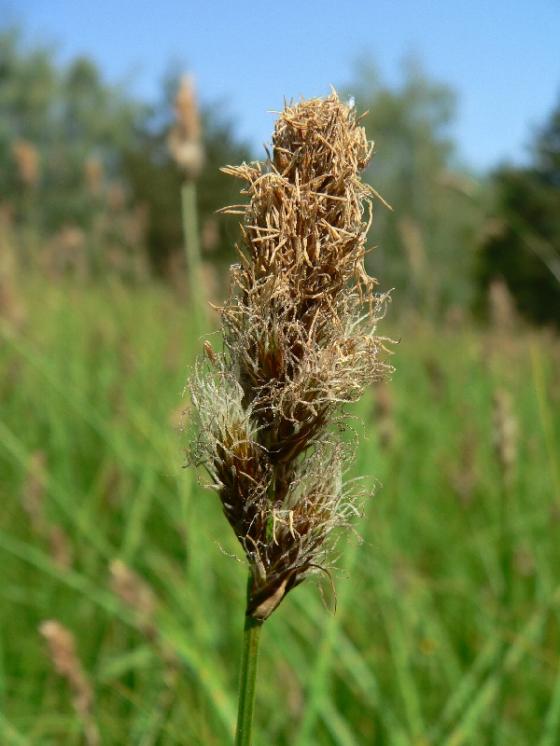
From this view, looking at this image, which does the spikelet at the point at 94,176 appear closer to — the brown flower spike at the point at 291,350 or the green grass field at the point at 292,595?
the green grass field at the point at 292,595

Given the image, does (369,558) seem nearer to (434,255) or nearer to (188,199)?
(188,199)

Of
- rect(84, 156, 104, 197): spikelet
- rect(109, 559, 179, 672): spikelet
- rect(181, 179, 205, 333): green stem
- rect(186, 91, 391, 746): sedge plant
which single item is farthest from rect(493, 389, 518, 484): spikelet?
rect(84, 156, 104, 197): spikelet

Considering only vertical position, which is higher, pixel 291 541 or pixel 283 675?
pixel 291 541

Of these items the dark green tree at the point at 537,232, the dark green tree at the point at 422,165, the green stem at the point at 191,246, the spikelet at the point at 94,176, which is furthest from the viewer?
the dark green tree at the point at 422,165

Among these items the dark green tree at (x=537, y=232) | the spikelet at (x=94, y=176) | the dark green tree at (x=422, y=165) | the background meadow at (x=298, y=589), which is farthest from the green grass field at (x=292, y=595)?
the dark green tree at (x=422, y=165)

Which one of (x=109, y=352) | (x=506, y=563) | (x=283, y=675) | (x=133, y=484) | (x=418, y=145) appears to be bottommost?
(x=506, y=563)

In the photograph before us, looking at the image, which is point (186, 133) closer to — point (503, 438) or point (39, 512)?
point (503, 438)

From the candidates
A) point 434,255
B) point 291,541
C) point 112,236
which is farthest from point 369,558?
point 434,255
